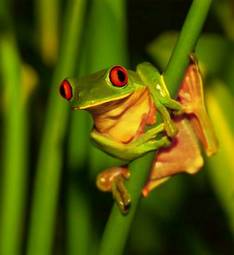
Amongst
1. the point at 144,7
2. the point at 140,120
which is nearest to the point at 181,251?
the point at 144,7

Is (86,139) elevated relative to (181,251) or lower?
elevated

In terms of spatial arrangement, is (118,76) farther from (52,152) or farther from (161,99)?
(52,152)

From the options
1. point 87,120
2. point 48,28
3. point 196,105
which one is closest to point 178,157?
Result: point 196,105

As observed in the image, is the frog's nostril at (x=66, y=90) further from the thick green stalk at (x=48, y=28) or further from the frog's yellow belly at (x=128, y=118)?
the thick green stalk at (x=48, y=28)

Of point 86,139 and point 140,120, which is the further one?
point 86,139

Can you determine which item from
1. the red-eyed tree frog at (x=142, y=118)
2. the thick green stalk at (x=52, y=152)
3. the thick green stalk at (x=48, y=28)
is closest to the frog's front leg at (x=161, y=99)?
the red-eyed tree frog at (x=142, y=118)

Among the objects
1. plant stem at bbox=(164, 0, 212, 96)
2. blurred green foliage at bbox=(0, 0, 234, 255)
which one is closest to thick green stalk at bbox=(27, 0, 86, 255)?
blurred green foliage at bbox=(0, 0, 234, 255)

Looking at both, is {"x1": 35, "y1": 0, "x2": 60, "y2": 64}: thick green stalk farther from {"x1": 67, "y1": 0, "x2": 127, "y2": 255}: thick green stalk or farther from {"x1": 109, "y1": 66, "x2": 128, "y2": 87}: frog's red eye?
{"x1": 109, "y1": 66, "x2": 128, "y2": 87}: frog's red eye

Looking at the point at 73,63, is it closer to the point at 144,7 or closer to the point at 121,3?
the point at 121,3

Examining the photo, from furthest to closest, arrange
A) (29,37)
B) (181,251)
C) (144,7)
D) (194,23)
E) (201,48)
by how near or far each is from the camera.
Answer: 1. (144,7)
2. (29,37)
3. (181,251)
4. (201,48)
5. (194,23)
